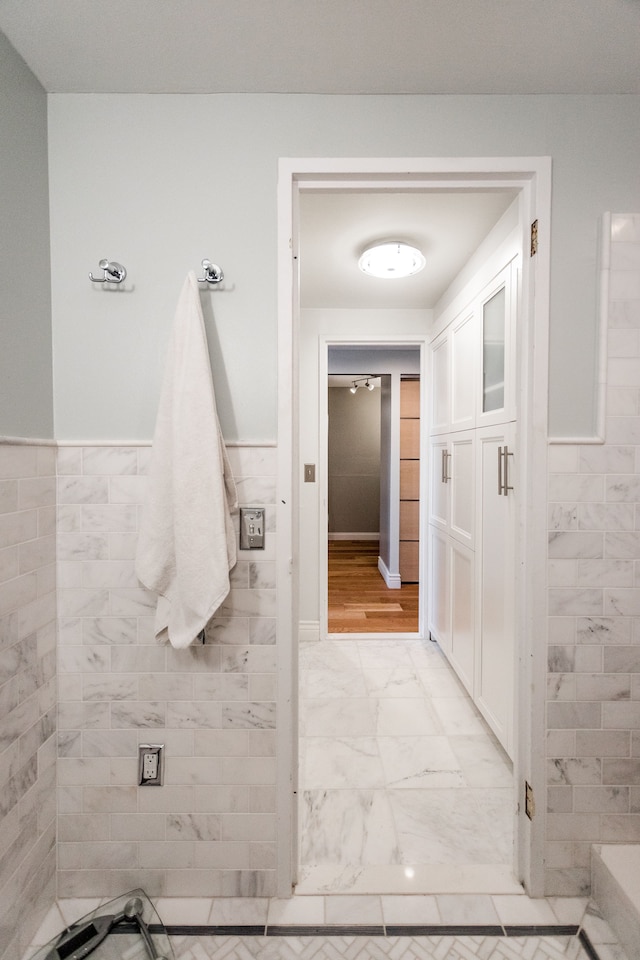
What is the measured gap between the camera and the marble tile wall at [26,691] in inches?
42.4

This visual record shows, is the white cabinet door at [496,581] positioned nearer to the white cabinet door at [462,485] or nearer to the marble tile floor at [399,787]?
the white cabinet door at [462,485]

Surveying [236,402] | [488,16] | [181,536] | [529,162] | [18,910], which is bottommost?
[18,910]

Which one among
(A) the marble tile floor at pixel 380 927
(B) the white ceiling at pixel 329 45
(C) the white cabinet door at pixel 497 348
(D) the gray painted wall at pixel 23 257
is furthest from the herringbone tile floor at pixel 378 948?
(B) the white ceiling at pixel 329 45

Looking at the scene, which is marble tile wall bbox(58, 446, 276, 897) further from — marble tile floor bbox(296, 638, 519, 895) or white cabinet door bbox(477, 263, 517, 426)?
white cabinet door bbox(477, 263, 517, 426)

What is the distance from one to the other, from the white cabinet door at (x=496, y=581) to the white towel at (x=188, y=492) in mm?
1098

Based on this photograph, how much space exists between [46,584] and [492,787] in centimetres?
179

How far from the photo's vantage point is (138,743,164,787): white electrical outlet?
4.17ft

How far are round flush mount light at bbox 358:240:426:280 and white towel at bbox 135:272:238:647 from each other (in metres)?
1.23

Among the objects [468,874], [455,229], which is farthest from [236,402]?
[468,874]

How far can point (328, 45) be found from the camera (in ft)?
3.57

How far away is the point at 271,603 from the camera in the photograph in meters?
1.28

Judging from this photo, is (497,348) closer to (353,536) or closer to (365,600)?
(365,600)

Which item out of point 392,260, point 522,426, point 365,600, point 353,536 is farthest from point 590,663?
point 353,536

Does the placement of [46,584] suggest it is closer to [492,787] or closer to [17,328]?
[17,328]
